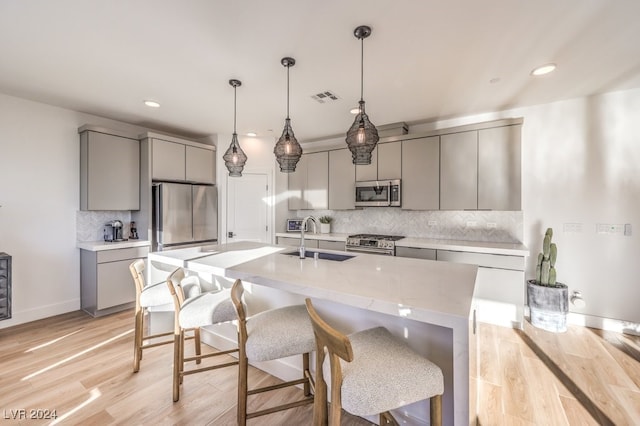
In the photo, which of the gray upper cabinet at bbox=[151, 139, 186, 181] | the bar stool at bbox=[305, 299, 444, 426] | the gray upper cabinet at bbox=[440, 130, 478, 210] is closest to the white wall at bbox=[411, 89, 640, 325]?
the gray upper cabinet at bbox=[440, 130, 478, 210]

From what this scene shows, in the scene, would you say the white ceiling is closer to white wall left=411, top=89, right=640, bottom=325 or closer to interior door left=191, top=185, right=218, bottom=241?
white wall left=411, top=89, right=640, bottom=325

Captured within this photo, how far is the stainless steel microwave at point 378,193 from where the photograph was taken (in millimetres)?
3926

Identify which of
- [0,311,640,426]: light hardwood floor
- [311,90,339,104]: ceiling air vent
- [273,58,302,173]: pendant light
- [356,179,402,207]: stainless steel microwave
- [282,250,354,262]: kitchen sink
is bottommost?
[0,311,640,426]: light hardwood floor

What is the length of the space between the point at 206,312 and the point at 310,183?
3225 millimetres

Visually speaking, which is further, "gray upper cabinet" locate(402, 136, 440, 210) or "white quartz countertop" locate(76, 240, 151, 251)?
"gray upper cabinet" locate(402, 136, 440, 210)

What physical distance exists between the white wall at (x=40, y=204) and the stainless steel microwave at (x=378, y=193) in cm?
387

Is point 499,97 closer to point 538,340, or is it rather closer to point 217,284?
point 538,340

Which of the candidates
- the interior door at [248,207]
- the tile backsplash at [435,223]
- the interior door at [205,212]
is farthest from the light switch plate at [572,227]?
the interior door at [205,212]

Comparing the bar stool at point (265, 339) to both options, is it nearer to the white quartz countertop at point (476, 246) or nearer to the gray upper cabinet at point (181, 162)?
the white quartz countertop at point (476, 246)

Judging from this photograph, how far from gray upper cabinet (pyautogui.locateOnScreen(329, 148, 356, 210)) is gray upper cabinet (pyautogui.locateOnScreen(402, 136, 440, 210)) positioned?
2.67 ft

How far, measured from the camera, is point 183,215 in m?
4.07

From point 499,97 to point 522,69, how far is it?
65 cm

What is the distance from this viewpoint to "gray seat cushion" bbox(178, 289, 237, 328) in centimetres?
179

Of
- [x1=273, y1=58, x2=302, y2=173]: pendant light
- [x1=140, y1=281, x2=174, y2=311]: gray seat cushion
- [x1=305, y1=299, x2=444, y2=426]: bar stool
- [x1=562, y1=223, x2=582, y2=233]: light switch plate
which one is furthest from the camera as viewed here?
[x1=562, y1=223, x2=582, y2=233]: light switch plate
